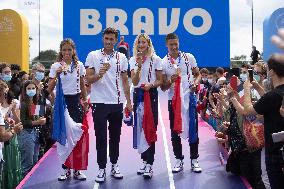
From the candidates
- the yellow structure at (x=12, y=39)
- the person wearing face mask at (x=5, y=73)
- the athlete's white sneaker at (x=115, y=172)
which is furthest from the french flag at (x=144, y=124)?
the yellow structure at (x=12, y=39)

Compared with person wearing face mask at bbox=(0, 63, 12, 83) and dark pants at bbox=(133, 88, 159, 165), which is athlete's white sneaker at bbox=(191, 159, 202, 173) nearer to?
dark pants at bbox=(133, 88, 159, 165)

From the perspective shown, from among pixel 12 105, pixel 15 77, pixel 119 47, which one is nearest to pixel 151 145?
pixel 12 105

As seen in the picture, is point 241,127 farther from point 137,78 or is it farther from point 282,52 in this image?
point 282,52

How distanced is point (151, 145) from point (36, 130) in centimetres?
210

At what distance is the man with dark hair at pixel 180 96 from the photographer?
21.3 feet

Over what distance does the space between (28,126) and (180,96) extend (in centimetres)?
241

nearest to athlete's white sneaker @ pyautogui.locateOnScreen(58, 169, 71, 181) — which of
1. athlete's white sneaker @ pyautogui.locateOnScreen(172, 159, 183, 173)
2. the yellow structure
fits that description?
athlete's white sneaker @ pyautogui.locateOnScreen(172, 159, 183, 173)

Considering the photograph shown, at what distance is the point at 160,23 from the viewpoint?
774 inches

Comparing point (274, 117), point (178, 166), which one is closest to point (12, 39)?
point (178, 166)

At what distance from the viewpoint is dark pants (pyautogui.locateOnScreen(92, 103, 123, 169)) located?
6195mm

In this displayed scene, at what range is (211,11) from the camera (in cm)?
1970

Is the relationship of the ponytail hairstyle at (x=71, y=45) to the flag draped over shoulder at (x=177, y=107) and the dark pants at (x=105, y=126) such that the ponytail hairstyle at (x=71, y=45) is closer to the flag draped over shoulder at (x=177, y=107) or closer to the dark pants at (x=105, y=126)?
the dark pants at (x=105, y=126)

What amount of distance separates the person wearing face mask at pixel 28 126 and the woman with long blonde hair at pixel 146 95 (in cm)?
172

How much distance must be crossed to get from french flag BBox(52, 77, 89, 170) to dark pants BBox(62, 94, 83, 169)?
0.06 metres
